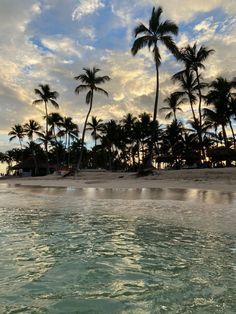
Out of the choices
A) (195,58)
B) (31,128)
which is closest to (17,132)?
(31,128)

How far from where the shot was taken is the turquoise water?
392cm

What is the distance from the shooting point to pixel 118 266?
541cm

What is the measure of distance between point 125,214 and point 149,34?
27149 millimetres

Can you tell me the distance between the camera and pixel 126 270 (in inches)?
205

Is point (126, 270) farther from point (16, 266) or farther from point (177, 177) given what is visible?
point (177, 177)

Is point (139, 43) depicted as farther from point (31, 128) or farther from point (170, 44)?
point (31, 128)

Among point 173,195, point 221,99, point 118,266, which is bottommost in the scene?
point 118,266

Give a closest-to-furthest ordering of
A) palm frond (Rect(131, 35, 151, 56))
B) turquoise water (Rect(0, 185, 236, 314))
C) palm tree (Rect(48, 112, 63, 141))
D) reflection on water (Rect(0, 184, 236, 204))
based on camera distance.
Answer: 1. turquoise water (Rect(0, 185, 236, 314))
2. reflection on water (Rect(0, 184, 236, 204))
3. palm frond (Rect(131, 35, 151, 56))
4. palm tree (Rect(48, 112, 63, 141))

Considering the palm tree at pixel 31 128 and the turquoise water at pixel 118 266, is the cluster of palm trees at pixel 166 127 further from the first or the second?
the turquoise water at pixel 118 266

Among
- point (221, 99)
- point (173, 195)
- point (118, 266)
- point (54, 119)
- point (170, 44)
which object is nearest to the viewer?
point (118, 266)

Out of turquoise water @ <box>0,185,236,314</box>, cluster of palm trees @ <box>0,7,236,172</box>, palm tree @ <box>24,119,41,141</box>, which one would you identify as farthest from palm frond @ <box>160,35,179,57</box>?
palm tree @ <box>24,119,41,141</box>

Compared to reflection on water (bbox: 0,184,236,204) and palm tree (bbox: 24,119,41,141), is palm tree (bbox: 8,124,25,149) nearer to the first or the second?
palm tree (bbox: 24,119,41,141)

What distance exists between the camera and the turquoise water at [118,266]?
12.9ft

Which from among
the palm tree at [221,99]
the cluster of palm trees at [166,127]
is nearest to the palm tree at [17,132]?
the cluster of palm trees at [166,127]
